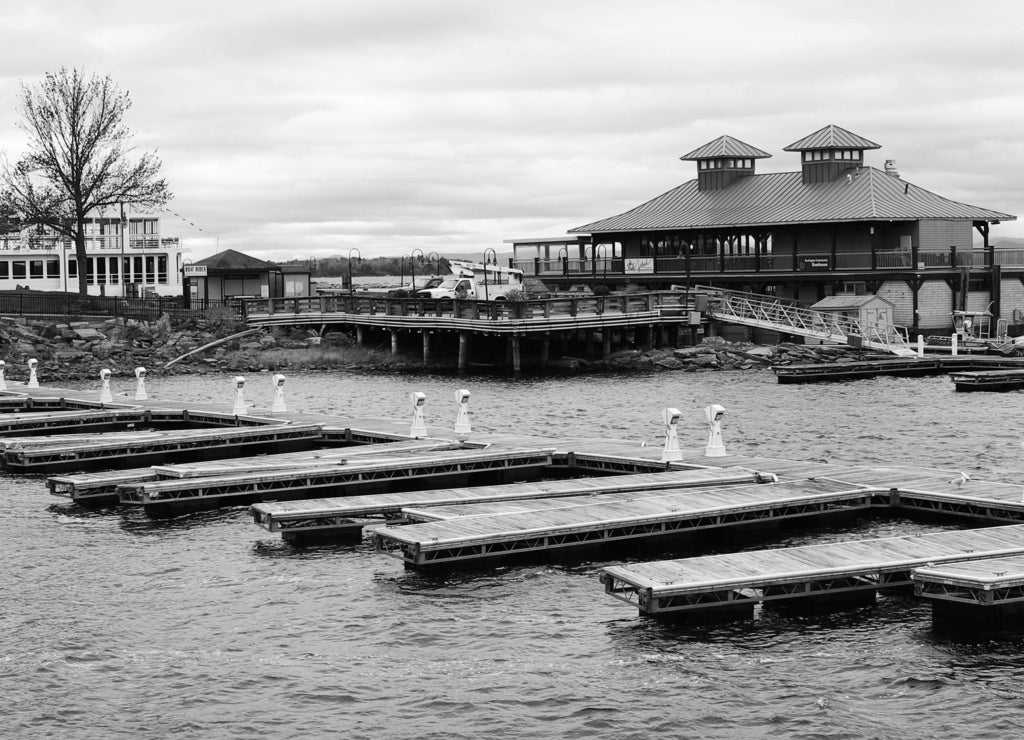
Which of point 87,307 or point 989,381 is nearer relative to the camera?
point 989,381

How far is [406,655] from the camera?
18.6 meters

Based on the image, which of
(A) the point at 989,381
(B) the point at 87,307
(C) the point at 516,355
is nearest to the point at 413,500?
(A) the point at 989,381

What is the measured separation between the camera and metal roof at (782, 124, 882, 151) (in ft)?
265

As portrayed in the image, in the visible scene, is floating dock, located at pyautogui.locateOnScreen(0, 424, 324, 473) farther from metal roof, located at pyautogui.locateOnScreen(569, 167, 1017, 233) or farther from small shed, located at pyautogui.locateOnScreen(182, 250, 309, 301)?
small shed, located at pyautogui.locateOnScreen(182, 250, 309, 301)

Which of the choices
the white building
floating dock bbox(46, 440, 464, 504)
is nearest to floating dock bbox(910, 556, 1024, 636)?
floating dock bbox(46, 440, 464, 504)

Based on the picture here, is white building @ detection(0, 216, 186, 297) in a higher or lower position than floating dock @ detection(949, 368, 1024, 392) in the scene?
higher

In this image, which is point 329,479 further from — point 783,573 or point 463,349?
point 463,349

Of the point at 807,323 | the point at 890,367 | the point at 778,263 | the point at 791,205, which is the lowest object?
the point at 890,367

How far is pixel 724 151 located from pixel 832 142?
7.52 meters

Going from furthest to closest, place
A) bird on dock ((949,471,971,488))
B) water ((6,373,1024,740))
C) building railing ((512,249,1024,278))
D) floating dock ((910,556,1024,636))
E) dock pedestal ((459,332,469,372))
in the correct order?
building railing ((512,249,1024,278)) < dock pedestal ((459,332,469,372)) < bird on dock ((949,471,971,488)) < floating dock ((910,556,1024,636)) < water ((6,373,1024,740))

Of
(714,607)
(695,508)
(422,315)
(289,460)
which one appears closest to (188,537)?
(289,460)

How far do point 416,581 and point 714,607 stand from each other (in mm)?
5159

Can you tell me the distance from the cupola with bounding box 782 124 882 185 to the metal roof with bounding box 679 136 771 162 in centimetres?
479

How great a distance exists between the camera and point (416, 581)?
22.2 m
